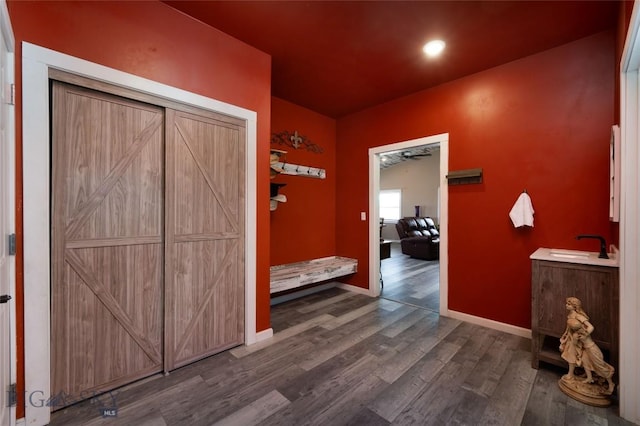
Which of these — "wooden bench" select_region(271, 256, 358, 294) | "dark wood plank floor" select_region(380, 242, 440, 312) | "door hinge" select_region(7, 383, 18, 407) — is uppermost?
"wooden bench" select_region(271, 256, 358, 294)

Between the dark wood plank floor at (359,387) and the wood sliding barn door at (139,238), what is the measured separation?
0.83ft

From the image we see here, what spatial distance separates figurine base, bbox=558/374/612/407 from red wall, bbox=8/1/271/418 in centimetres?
238

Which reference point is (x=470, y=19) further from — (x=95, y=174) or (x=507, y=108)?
(x=95, y=174)

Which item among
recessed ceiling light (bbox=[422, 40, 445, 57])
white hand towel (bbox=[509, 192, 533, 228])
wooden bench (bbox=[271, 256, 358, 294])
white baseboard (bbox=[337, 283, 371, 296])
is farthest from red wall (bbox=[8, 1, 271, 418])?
white hand towel (bbox=[509, 192, 533, 228])

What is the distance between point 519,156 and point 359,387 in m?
2.62

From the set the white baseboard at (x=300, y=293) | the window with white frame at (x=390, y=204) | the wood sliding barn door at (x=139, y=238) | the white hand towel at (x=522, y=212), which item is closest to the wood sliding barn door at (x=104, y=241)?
the wood sliding barn door at (x=139, y=238)

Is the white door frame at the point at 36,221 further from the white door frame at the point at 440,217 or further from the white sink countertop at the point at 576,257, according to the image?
the white sink countertop at the point at 576,257

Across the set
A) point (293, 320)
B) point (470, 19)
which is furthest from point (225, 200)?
point (470, 19)

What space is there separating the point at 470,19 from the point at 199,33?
2168 mm

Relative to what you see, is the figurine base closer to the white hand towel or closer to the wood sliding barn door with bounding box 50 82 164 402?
the white hand towel

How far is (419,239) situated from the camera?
686 centimetres

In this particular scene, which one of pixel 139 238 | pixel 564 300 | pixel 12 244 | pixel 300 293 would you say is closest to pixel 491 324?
pixel 564 300

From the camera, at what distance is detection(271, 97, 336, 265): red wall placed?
3709 millimetres

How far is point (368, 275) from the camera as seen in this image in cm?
403
